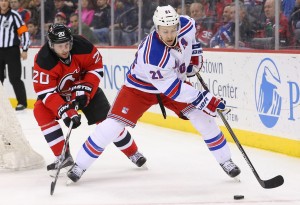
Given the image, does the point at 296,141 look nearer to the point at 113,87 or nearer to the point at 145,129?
the point at 145,129

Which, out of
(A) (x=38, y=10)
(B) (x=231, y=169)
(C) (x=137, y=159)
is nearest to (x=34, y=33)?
(A) (x=38, y=10)

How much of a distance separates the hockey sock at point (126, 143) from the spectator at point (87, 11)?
13.7 ft

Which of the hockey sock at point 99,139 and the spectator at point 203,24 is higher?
the spectator at point 203,24

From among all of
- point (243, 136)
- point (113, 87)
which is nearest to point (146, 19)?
point (113, 87)

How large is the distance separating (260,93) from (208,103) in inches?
70.8

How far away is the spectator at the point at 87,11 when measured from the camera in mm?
9068

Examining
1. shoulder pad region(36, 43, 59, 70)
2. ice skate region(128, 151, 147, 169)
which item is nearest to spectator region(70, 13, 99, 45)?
ice skate region(128, 151, 147, 169)

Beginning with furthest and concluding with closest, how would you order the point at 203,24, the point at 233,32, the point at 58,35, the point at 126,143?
the point at 203,24
the point at 233,32
the point at 126,143
the point at 58,35

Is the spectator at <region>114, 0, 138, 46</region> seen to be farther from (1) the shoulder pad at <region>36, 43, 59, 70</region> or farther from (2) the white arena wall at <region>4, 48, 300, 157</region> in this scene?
(1) the shoulder pad at <region>36, 43, 59, 70</region>

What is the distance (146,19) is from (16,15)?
1727 mm

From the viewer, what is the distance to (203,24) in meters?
7.14

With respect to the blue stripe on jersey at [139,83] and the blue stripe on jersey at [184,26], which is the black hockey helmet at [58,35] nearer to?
the blue stripe on jersey at [139,83]

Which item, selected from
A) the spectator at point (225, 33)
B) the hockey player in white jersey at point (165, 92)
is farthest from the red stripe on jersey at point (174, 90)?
the spectator at point (225, 33)

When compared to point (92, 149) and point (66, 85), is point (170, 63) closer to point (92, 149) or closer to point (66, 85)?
point (92, 149)
